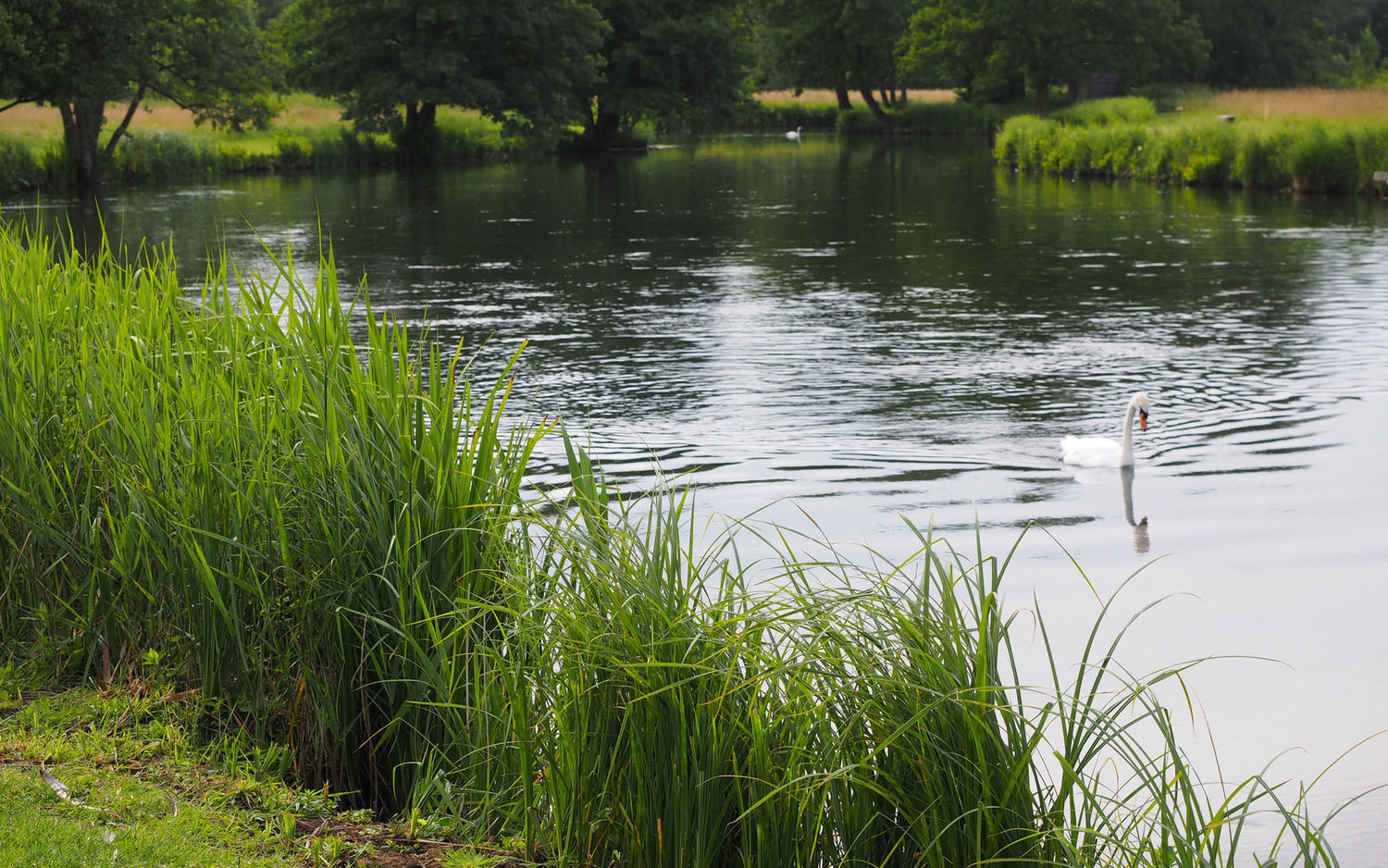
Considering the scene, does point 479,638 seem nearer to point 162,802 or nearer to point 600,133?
point 162,802

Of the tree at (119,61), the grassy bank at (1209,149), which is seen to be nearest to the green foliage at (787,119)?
the grassy bank at (1209,149)

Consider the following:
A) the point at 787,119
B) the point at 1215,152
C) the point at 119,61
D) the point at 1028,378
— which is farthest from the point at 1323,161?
the point at 787,119

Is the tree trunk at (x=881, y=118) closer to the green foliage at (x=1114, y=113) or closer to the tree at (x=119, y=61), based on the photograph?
the green foliage at (x=1114, y=113)

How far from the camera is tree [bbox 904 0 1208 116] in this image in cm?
5581

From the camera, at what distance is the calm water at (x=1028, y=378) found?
20.4ft

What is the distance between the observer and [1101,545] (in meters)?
7.39

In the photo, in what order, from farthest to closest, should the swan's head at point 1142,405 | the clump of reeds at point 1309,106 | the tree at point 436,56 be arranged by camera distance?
the tree at point 436,56 < the clump of reeds at point 1309,106 < the swan's head at point 1142,405

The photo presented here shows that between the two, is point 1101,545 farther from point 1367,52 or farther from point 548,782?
point 1367,52

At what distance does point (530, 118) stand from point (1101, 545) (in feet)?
144

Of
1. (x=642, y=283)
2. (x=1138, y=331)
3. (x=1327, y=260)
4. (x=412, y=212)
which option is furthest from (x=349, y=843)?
(x=412, y=212)

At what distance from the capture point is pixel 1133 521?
7.91 meters

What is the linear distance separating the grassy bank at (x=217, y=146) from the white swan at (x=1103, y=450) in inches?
1214

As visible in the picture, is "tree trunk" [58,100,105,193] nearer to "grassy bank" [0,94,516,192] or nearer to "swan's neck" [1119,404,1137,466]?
"grassy bank" [0,94,516,192]

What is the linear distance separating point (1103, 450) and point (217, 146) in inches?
1502
